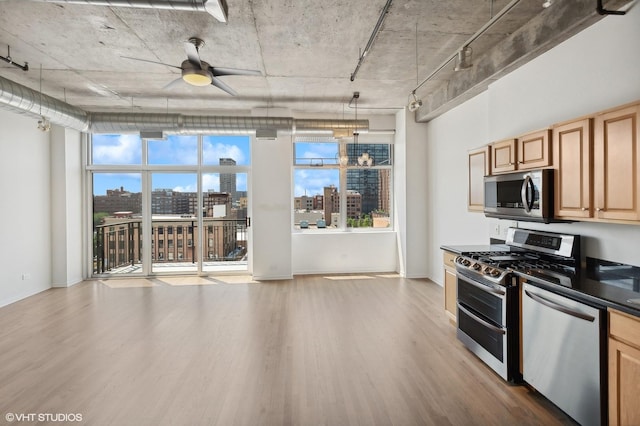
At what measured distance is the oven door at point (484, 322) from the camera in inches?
100

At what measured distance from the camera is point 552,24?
9.05ft

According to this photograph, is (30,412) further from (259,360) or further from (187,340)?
(259,360)

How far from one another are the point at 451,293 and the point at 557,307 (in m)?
1.50

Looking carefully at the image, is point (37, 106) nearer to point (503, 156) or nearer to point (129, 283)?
point (129, 283)

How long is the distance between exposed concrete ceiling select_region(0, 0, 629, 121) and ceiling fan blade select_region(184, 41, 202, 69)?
28 centimetres

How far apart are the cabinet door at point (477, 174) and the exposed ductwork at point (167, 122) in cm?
222

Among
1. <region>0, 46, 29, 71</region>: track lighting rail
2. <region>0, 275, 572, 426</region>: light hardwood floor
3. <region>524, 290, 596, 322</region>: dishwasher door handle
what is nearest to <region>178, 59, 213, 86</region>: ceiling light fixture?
<region>0, 46, 29, 71</region>: track lighting rail

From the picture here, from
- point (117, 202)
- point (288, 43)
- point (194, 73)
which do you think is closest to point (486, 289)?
point (288, 43)

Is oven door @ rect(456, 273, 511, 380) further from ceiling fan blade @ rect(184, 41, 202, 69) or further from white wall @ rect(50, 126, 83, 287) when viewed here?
white wall @ rect(50, 126, 83, 287)

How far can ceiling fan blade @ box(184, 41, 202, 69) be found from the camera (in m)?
2.97

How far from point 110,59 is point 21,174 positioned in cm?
279

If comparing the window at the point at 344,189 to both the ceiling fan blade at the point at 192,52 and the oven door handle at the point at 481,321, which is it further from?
the oven door handle at the point at 481,321

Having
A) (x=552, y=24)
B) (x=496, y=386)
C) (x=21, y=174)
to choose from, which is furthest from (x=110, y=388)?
(x=552, y=24)

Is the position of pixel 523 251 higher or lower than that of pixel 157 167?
lower
